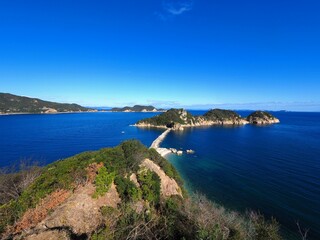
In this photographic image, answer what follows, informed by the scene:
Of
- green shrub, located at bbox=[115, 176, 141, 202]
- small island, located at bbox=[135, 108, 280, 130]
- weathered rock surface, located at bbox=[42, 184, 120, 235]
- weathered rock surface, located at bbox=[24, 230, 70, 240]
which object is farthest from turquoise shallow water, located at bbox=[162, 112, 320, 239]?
small island, located at bbox=[135, 108, 280, 130]

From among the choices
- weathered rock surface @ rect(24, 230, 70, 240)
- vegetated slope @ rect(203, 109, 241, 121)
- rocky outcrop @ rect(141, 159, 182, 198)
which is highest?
vegetated slope @ rect(203, 109, 241, 121)

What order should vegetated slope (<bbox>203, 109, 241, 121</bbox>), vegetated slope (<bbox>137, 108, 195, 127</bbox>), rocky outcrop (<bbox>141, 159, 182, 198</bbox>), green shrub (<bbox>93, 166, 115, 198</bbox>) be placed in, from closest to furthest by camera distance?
1. green shrub (<bbox>93, 166, 115, 198</bbox>)
2. rocky outcrop (<bbox>141, 159, 182, 198</bbox>)
3. vegetated slope (<bbox>137, 108, 195, 127</bbox>)
4. vegetated slope (<bbox>203, 109, 241, 121</bbox>)

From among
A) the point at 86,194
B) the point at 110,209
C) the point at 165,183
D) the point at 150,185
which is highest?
the point at 86,194

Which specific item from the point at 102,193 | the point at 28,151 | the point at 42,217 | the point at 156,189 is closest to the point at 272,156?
the point at 156,189

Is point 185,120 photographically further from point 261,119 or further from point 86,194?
point 86,194

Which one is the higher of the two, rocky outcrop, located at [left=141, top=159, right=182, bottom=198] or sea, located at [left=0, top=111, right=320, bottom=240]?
rocky outcrop, located at [left=141, top=159, right=182, bottom=198]

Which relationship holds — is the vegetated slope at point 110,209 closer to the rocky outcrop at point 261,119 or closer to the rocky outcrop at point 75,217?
the rocky outcrop at point 75,217

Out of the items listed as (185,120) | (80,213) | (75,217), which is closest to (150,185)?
(80,213)

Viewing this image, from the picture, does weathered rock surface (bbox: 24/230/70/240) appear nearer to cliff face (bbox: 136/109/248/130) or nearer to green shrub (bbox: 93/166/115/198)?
green shrub (bbox: 93/166/115/198)
